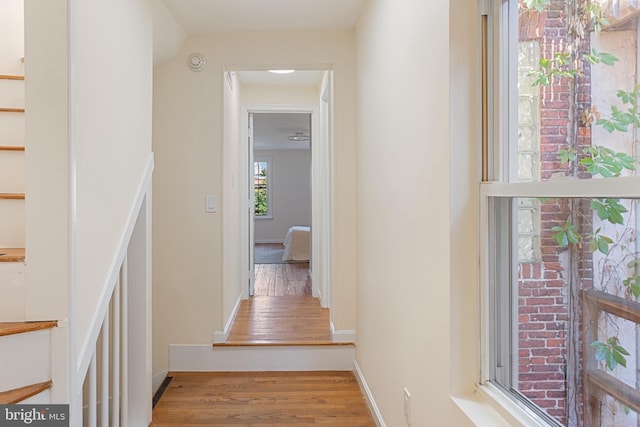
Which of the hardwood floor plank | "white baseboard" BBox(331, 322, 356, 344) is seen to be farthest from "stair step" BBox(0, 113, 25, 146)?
the hardwood floor plank

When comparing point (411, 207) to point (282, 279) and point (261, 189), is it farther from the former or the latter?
point (261, 189)

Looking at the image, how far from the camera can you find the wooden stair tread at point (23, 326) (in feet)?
4.38

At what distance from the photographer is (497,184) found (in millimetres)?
1170

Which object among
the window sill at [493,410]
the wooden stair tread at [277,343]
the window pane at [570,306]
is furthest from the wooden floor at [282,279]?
the window pane at [570,306]

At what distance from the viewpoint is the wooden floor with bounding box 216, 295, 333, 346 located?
3163 mm

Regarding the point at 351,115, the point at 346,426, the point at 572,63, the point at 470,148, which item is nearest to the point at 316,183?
the point at 351,115

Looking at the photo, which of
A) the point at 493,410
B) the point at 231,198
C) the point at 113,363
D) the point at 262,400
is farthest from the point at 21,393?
the point at 231,198

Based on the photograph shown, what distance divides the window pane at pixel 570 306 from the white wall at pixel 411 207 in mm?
148

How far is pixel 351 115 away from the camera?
307 cm

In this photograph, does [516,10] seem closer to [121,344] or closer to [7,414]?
[7,414]

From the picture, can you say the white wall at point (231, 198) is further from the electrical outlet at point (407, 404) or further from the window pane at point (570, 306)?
the window pane at point (570, 306)

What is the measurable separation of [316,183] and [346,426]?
287 cm

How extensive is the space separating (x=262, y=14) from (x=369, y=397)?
2.41 meters

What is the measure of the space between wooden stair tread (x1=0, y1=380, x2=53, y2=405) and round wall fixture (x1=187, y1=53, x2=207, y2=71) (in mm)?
2247
